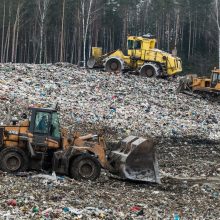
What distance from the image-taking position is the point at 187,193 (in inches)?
421

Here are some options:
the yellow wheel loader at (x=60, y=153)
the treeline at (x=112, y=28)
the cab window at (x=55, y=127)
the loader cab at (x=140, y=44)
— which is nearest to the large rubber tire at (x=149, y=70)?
the loader cab at (x=140, y=44)

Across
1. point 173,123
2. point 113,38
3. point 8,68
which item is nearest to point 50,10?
point 113,38

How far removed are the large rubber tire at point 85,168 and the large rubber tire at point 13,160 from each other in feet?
3.26

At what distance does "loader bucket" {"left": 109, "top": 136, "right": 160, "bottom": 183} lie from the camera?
1102cm

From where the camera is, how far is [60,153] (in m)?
10.9

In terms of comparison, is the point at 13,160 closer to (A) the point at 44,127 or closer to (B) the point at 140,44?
(A) the point at 44,127

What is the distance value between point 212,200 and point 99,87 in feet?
42.5

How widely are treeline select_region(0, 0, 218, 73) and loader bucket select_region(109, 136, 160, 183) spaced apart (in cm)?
2987

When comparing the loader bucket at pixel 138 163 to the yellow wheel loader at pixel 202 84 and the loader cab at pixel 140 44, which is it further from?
the loader cab at pixel 140 44

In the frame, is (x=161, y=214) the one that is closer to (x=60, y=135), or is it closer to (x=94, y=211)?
(x=94, y=211)

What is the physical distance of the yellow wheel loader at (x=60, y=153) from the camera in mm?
10852

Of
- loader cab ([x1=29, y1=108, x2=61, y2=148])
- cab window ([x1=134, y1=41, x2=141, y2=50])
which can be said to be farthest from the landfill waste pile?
cab window ([x1=134, y1=41, x2=141, y2=50])

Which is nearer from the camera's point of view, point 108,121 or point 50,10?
point 108,121

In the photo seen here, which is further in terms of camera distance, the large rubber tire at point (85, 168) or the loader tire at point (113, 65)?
the loader tire at point (113, 65)
